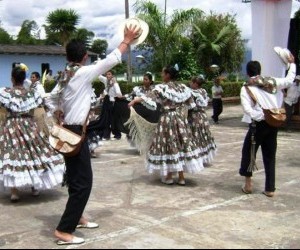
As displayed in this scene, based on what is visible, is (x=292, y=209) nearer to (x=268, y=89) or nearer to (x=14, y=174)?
→ (x=268, y=89)

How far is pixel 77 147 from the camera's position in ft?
14.8

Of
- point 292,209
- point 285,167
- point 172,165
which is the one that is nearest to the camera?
point 292,209

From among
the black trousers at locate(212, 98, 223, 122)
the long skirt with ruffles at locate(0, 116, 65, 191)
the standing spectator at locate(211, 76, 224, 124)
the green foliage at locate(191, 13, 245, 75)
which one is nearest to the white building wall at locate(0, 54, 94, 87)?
the green foliage at locate(191, 13, 245, 75)

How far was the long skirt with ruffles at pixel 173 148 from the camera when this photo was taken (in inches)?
274

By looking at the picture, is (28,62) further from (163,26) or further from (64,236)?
(64,236)

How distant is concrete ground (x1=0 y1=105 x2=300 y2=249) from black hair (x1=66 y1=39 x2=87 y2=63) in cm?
163

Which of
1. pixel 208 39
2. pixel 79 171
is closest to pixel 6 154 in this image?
pixel 79 171

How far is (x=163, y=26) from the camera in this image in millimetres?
21266

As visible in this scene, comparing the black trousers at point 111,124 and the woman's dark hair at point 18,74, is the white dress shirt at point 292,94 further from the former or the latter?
the woman's dark hair at point 18,74

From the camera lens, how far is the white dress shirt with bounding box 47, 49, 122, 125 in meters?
4.53

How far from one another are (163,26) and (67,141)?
1732 centimetres

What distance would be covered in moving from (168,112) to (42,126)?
1720mm

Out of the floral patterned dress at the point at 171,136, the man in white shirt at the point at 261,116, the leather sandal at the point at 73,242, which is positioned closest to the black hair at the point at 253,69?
the man in white shirt at the point at 261,116

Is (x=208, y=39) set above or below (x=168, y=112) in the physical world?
above
